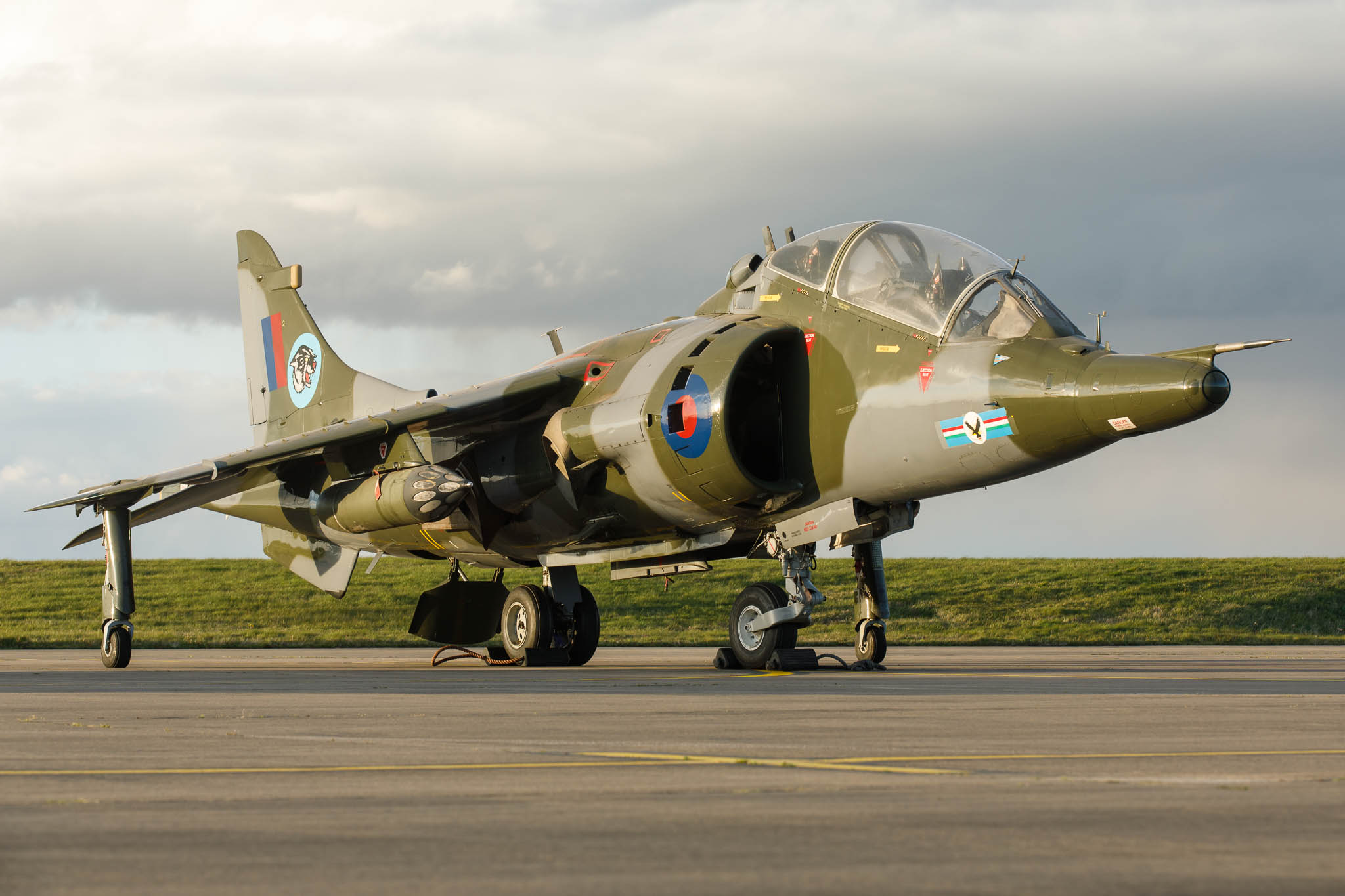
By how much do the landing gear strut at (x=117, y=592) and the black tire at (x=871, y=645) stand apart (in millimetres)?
8607

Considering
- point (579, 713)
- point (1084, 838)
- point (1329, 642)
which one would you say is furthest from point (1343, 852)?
point (1329, 642)

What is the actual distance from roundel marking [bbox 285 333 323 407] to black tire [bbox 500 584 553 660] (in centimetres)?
602

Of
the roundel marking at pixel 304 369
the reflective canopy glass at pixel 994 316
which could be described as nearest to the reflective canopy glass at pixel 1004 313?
the reflective canopy glass at pixel 994 316

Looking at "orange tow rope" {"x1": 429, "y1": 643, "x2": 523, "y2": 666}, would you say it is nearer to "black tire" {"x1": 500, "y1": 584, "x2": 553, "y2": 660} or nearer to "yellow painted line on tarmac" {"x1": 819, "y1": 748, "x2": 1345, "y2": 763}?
"black tire" {"x1": 500, "y1": 584, "x2": 553, "y2": 660}

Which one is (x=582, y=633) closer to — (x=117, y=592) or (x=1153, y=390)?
(x=117, y=592)

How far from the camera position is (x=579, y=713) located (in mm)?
8977

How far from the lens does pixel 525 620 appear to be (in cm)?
1708

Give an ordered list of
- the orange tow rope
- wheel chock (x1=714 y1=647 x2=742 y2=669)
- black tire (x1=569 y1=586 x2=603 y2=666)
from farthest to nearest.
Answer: black tire (x1=569 y1=586 x2=603 y2=666) → the orange tow rope → wheel chock (x1=714 y1=647 x2=742 y2=669)

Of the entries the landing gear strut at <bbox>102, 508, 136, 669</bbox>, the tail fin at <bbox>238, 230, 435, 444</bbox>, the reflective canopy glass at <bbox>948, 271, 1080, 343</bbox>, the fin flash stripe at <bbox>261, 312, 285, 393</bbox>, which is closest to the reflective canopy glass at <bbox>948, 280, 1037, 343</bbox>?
the reflective canopy glass at <bbox>948, 271, 1080, 343</bbox>

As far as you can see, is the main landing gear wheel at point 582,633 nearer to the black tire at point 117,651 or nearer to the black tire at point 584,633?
the black tire at point 584,633

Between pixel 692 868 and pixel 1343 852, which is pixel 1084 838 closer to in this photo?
pixel 1343 852

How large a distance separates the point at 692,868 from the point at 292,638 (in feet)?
91.2

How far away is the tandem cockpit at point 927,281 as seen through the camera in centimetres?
1323

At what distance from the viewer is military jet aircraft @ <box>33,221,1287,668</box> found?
12.8 m
